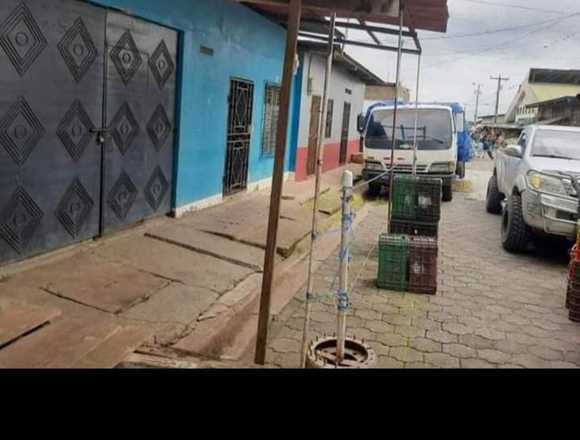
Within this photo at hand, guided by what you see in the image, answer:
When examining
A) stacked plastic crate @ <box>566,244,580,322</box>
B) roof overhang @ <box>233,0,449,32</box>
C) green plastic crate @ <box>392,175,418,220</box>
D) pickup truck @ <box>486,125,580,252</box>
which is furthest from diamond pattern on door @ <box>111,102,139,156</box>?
pickup truck @ <box>486,125,580,252</box>

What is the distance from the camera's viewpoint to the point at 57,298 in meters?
3.92

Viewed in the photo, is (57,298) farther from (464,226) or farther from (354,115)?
(354,115)

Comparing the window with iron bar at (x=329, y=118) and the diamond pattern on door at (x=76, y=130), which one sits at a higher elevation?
the window with iron bar at (x=329, y=118)

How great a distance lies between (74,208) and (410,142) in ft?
25.5

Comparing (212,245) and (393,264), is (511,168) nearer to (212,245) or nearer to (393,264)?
(393,264)

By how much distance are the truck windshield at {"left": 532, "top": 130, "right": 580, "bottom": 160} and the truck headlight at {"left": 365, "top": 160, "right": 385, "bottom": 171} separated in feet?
12.3

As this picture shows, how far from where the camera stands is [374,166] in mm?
11305

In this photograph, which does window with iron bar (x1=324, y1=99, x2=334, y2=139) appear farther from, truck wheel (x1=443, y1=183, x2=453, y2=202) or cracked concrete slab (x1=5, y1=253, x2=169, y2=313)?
cracked concrete slab (x1=5, y1=253, x2=169, y2=313)

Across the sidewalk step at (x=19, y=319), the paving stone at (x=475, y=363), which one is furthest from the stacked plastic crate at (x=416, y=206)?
the sidewalk step at (x=19, y=319)

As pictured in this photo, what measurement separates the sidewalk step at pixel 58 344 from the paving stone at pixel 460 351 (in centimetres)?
240

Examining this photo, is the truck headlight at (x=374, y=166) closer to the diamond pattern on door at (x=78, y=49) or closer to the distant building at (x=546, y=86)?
the diamond pattern on door at (x=78, y=49)

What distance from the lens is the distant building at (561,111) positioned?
63.3ft
